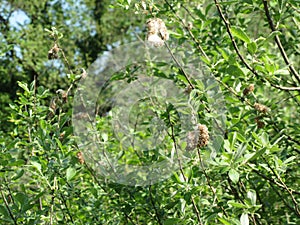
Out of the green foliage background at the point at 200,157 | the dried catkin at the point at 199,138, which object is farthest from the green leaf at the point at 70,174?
the dried catkin at the point at 199,138

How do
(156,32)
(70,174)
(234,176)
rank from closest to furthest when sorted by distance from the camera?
(234,176) → (156,32) → (70,174)

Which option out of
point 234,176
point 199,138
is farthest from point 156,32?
point 234,176

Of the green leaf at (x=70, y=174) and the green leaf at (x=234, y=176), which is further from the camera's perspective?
the green leaf at (x=70, y=174)

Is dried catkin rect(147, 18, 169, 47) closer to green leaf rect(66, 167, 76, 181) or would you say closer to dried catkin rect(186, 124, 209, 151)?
dried catkin rect(186, 124, 209, 151)

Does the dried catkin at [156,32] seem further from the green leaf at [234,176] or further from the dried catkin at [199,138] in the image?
the green leaf at [234,176]

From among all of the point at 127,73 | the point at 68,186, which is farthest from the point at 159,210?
the point at 127,73

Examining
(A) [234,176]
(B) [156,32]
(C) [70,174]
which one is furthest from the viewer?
(C) [70,174]

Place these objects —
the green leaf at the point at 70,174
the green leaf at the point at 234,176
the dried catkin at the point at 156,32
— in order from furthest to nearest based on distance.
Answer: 1. the green leaf at the point at 70,174
2. the dried catkin at the point at 156,32
3. the green leaf at the point at 234,176

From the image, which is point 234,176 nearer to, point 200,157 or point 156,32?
point 200,157

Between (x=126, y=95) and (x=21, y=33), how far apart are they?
30.8 ft

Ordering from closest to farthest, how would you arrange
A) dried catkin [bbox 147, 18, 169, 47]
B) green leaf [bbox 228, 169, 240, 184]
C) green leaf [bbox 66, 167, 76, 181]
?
green leaf [bbox 228, 169, 240, 184]
dried catkin [bbox 147, 18, 169, 47]
green leaf [bbox 66, 167, 76, 181]

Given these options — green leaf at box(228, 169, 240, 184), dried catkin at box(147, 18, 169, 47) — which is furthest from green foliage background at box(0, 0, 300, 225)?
dried catkin at box(147, 18, 169, 47)

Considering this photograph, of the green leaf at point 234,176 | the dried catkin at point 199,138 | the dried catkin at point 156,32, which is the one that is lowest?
the green leaf at point 234,176

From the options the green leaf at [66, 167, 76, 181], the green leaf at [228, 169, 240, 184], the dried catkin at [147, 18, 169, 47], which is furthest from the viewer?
the green leaf at [66, 167, 76, 181]
